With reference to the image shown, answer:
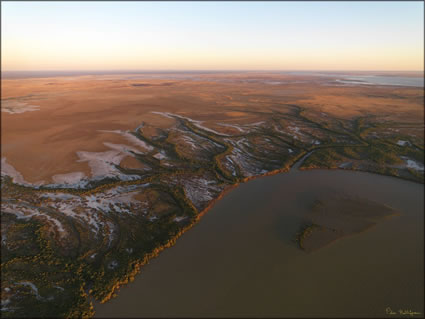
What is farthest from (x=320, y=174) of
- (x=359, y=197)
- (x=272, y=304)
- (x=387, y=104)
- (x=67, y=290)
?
(x=387, y=104)

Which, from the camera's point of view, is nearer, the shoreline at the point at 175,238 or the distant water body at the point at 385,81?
the shoreline at the point at 175,238

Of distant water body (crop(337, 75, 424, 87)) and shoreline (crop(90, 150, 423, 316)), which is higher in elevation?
distant water body (crop(337, 75, 424, 87))

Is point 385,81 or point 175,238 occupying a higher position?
point 385,81

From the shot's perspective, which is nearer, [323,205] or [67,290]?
[67,290]

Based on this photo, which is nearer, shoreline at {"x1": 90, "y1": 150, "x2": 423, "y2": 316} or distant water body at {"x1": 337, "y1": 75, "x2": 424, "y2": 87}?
shoreline at {"x1": 90, "y1": 150, "x2": 423, "y2": 316}

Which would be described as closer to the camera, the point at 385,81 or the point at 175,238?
the point at 175,238

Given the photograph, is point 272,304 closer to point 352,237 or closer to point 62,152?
point 352,237

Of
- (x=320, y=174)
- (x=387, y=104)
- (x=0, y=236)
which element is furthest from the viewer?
(x=387, y=104)

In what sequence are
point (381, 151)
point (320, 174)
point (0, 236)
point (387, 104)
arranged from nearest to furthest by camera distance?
point (0, 236), point (320, 174), point (381, 151), point (387, 104)

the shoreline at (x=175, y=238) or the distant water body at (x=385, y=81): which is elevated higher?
the distant water body at (x=385, y=81)

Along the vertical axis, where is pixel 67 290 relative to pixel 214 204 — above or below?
below

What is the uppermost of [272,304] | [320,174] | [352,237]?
[320,174]
